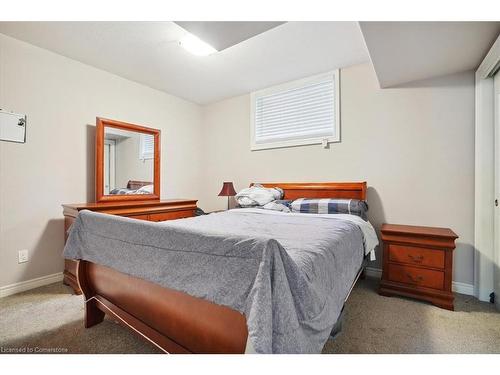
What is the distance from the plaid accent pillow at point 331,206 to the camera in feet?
7.79

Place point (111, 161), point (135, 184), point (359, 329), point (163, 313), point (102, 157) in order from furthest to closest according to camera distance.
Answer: point (135, 184) < point (111, 161) < point (102, 157) < point (359, 329) < point (163, 313)

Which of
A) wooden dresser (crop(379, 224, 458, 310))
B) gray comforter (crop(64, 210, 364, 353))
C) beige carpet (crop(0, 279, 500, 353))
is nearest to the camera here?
gray comforter (crop(64, 210, 364, 353))

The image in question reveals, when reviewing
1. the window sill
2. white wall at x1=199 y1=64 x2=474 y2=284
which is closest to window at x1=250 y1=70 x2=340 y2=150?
the window sill

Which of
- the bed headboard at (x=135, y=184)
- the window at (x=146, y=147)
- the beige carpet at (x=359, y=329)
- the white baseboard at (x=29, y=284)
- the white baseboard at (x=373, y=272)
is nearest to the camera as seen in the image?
the beige carpet at (x=359, y=329)

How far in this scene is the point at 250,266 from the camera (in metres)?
0.82

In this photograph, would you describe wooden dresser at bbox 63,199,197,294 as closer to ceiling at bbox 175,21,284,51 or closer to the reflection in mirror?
the reflection in mirror

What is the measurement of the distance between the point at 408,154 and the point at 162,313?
261 centimetres

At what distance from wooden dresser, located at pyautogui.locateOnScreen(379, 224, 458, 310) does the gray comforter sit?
836 millimetres

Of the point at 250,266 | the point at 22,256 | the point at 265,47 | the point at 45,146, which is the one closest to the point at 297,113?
the point at 265,47

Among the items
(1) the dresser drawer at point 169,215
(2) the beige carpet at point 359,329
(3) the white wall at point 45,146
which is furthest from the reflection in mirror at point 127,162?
(2) the beige carpet at point 359,329

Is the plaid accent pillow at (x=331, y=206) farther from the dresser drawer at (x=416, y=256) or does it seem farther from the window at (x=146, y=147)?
the window at (x=146, y=147)

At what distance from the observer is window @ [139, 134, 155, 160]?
125 inches

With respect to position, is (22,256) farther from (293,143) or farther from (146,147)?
(293,143)

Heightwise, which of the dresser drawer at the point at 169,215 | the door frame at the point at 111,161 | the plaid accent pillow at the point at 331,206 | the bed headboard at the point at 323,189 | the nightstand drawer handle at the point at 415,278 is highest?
the door frame at the point at 111,161
